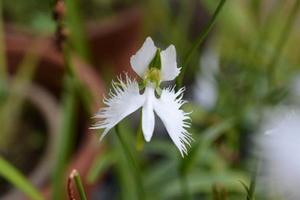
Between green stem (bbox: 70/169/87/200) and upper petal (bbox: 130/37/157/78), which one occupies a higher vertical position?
upper petal (bbox: 130/37/157/78)

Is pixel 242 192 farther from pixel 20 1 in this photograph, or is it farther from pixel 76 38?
pixel 20 1

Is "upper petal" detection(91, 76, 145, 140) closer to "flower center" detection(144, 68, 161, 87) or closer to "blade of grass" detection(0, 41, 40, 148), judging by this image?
"flower center" detection(144, 68, 161, 87)

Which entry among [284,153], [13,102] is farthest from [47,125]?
[284,153]

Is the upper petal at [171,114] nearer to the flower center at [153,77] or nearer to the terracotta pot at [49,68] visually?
the flower center at [153,77]

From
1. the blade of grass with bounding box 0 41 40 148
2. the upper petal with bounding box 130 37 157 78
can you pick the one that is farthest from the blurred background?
the upper petal with bounding box 130 37 157 78

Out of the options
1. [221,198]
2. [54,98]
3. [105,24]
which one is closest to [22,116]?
[54,98]

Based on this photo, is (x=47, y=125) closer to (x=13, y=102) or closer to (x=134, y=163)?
(x=13, y=102)

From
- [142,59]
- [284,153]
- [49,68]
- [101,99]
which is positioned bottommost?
[284,153]
